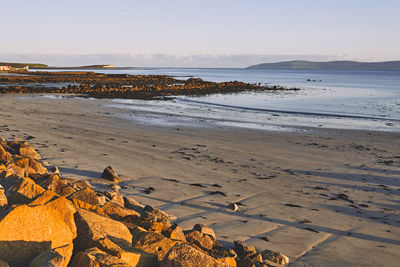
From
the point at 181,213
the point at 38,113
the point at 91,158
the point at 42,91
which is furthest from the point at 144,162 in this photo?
the point at 42,91

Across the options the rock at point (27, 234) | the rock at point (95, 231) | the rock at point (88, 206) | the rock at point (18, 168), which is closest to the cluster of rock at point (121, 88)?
the rock at point (18, 168)

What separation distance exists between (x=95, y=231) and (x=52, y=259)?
0.56 m

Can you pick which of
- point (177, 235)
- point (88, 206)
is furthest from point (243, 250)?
point (88, 206)

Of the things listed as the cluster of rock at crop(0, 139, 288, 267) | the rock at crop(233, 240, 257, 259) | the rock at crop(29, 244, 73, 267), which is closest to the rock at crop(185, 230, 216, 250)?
the cluster of rock at crop(0, 139, 288, 267)

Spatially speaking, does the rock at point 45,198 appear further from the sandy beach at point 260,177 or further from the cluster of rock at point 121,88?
the cluster of rock at point 121,88

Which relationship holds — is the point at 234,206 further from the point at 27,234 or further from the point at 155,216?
the point at 27,234

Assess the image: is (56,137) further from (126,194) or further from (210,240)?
(210,240)

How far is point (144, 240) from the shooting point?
3.18 metres

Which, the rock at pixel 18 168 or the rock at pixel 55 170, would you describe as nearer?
the rock at pixel 18 168

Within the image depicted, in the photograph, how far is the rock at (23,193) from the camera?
3512mm

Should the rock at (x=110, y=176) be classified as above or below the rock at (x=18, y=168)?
below

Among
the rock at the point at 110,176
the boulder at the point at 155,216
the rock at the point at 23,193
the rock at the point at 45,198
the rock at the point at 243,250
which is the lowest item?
the rock at the point at 243,250

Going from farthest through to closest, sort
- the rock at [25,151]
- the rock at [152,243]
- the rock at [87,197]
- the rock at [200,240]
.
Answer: the rock at [25,151]
the rock at [87,197]
the rock at [200,240]
the rock at [152,243]

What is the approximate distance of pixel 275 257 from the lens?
392 cm
